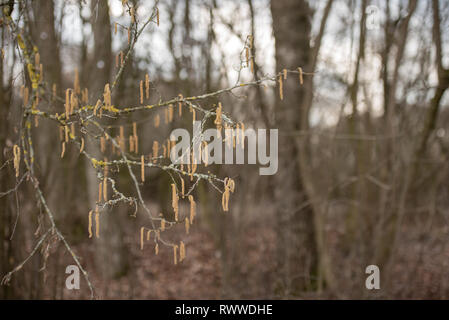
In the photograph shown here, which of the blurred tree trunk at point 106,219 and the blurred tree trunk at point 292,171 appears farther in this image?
the blurred tree trunk at point 106,219

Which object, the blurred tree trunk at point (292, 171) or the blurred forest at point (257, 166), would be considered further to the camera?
the blurred tree trunk at point (292, 171)

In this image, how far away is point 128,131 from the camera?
20.3 ft

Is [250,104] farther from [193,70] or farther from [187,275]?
[187,275]

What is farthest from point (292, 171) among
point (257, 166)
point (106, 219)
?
point (106, 219)

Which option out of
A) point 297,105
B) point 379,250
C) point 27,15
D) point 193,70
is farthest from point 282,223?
point 27,15

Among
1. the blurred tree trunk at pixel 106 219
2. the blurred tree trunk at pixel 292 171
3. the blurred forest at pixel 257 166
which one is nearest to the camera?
the blurred forest at pixel 257 166

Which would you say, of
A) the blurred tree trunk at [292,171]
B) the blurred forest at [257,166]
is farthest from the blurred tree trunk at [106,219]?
the blurred tree trunk at [292,171]

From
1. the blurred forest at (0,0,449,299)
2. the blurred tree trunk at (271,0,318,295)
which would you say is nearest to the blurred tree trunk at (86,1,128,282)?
the blurred forest at (0,0,449,299)

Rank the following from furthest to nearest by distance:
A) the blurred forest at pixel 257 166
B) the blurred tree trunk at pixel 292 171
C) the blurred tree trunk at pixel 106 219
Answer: the blurred tree trunk at pixel 106 219
the blurred tree trunk at pixel 292 171
the blurred forest at pixel 257 166

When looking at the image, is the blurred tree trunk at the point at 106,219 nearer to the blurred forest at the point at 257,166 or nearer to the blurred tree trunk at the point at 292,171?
the blurred forest at the point at 257,166

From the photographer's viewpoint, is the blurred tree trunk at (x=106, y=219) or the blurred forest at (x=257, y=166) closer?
the blurred forest at (x=257, y=166)

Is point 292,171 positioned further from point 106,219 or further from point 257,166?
point 106,219
